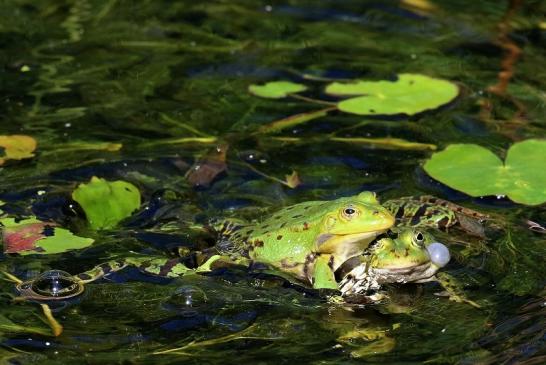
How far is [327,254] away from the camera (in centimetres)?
474

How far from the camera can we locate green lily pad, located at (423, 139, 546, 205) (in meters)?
5.25

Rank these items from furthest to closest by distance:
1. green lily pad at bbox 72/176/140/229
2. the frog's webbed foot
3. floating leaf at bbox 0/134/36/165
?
floating leaf at bbox 0/134/36/165
green lily pad at bbox 72/176/140/229
the frog's webbed foot

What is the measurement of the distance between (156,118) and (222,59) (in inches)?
45.4

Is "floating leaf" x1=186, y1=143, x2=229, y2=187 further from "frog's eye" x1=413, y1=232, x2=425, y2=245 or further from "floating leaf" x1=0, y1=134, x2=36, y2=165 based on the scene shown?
"frog's eye" x1=413, y1=232, x2=425, y2=245

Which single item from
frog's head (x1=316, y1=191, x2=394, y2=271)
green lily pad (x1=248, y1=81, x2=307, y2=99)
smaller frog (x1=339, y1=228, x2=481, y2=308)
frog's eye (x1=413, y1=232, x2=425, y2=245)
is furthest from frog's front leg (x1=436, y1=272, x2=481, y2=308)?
green lily pad (x1=248, y1=81, x2=307, y2=99)

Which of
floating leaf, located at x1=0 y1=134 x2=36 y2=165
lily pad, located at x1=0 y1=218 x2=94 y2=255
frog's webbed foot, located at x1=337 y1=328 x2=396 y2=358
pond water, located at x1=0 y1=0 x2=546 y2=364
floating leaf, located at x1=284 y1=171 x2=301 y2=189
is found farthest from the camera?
floating leaf, located at x1=0 y1=134 x2=36 y2=165

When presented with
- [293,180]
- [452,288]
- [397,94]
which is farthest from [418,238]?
[397,94]

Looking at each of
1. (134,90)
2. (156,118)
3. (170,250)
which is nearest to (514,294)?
(170,250)

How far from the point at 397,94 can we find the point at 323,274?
225 centimetres

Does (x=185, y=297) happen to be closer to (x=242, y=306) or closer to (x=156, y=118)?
(x=242, y=306)

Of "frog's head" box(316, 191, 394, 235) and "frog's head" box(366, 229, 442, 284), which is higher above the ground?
"frog's head" box(316, 191, 394, 235)

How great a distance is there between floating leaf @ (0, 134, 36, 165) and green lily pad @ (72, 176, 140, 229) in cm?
64

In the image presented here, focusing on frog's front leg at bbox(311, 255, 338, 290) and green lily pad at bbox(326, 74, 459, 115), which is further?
green lily pad at bbox(326, 74, 459, 115)

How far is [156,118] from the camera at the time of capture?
646cm
